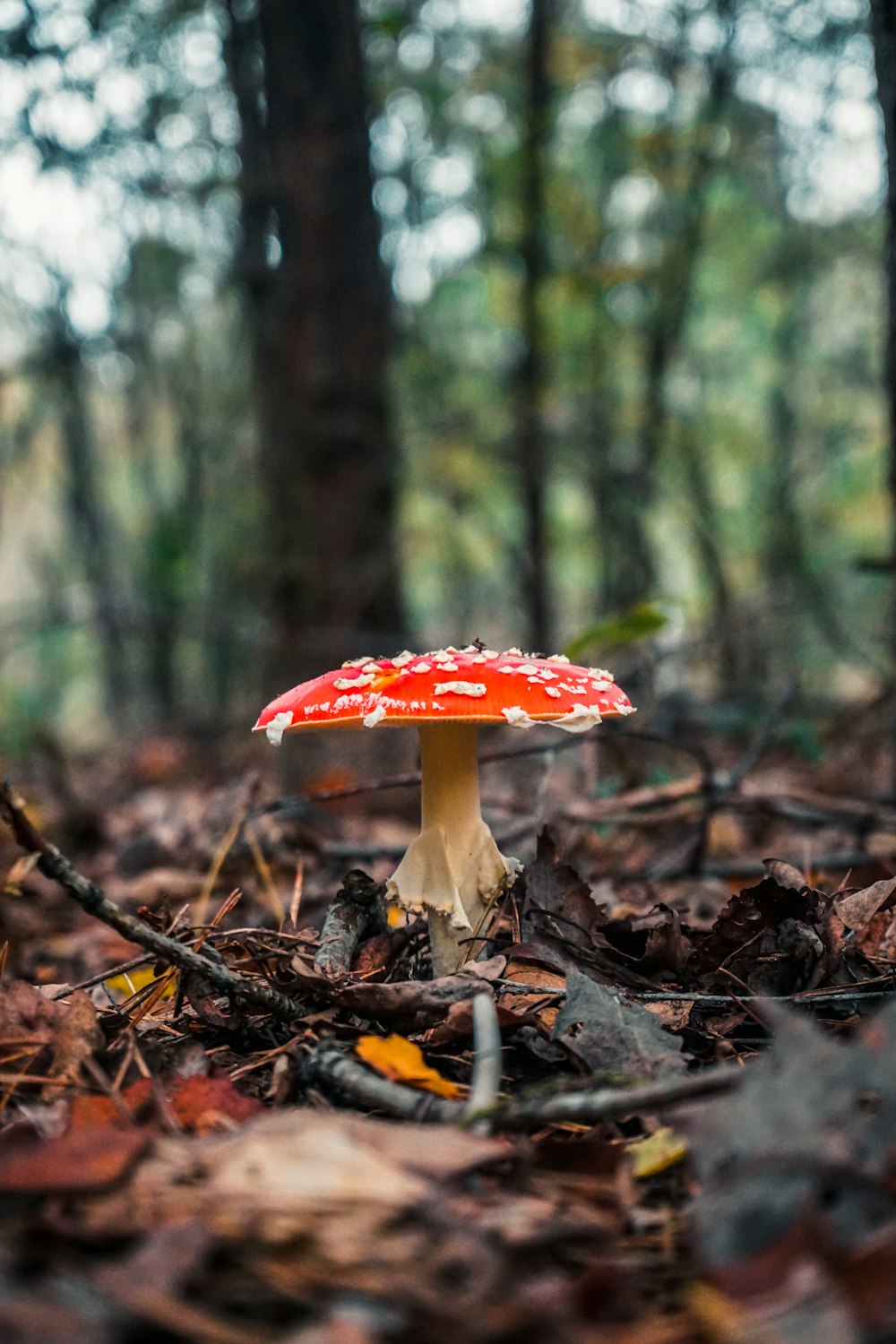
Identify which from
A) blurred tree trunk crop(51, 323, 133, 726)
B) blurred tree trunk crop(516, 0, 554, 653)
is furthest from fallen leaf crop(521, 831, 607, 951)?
blurred tree trunk crop(51, 323, 133, 726)

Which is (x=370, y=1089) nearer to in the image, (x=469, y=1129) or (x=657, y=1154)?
(x=469, y=1129)

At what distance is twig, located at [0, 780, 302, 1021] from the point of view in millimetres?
1346

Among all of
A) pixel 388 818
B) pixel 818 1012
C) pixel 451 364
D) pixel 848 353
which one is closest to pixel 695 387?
pixel 848 353

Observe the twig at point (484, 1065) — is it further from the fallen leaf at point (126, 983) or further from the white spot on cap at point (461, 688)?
the fallen leaf at point (126, 983)

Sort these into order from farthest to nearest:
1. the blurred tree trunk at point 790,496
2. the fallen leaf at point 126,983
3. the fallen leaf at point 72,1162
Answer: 1. the blurred tree trunk at point 790,496
2. the fallen leaf at point 126,983
3. the fallen leaf at point 72,1162

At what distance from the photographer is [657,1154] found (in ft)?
4.19

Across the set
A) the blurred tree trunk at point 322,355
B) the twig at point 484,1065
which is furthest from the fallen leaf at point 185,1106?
the blurred tree trunk at point 322,355

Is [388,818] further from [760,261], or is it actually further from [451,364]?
[760,261]

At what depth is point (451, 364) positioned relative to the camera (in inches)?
348

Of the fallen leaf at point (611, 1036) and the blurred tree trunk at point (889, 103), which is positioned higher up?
the blurred tree trunk at point (889, 103)

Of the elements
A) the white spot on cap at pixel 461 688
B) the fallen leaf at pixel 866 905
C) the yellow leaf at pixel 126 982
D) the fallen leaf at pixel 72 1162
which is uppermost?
the white spot on cap at pixel 461 688

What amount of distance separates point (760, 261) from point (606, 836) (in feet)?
33.4

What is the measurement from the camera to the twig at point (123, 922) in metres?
1.35

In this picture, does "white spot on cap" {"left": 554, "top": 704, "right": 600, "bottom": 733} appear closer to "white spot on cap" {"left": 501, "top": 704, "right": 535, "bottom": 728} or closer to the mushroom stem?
"white spot on cap" {"left": 501, "top": 704, "right": 535, "bottom": 728}
